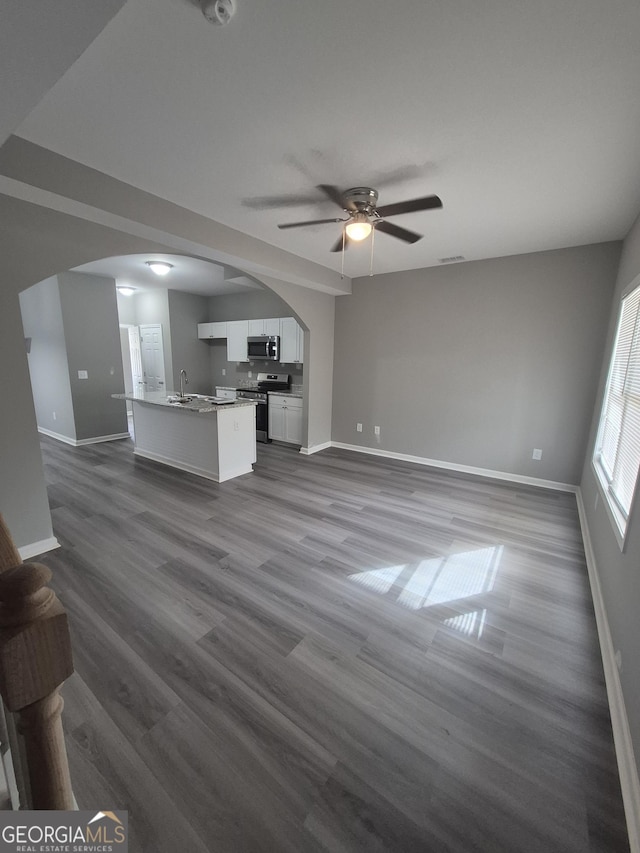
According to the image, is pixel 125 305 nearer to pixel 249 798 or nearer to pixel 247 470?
pixel 247 470

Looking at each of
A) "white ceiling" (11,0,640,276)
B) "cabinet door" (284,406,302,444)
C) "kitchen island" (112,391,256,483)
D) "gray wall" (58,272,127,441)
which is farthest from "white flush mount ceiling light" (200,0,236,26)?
"gray wall" (58,272,127,441)

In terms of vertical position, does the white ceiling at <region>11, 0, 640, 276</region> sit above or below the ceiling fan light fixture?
above

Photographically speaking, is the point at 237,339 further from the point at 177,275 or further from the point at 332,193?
the point at 332,193

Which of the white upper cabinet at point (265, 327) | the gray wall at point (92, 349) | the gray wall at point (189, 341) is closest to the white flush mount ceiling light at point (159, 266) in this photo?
the gray wall at point (92, 349)

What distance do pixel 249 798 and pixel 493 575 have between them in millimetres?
1982

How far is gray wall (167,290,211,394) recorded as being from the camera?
22.2ft

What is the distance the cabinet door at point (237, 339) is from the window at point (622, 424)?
5.27 meters

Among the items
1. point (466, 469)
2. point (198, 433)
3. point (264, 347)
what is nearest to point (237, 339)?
point (264, 347)

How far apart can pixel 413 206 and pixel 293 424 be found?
12.5ft

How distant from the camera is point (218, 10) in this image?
47.4 inches

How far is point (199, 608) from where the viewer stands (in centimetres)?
206

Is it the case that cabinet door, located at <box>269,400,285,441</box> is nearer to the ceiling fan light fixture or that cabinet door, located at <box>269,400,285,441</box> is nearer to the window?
the ceiling fan light fixture

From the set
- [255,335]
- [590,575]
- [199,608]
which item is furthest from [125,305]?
[590,575]

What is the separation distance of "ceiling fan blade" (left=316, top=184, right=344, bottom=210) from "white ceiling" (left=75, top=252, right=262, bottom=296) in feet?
5.90
